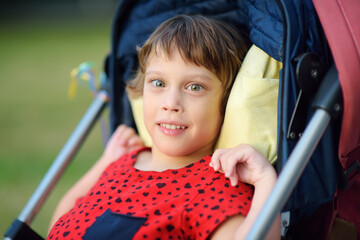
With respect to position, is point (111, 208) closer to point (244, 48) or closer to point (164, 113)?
point (164, 113)

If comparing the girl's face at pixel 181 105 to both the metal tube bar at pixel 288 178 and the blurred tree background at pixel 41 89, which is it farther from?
the blurred tree background at pixel 41 89

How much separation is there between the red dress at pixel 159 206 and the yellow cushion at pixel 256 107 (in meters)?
0.13

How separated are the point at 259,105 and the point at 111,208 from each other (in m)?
0.58

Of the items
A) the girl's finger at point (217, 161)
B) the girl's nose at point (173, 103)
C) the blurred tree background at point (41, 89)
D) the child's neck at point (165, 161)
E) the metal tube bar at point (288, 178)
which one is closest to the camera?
the metal tube bar at point (288, 178)

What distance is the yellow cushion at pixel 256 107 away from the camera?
1.53 meters

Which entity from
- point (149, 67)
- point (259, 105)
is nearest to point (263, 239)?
point (259, 105)

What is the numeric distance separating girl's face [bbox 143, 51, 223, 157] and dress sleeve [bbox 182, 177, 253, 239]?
19cm

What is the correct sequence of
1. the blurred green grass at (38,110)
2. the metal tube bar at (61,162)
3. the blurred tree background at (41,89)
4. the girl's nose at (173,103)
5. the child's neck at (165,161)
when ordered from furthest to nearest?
the blurred tree background at (41,89)
the blurred green grass at (38,110)
the metal tube bar at (61,162)
the child's neck at (165,161)
the girl's nose at (173,103)

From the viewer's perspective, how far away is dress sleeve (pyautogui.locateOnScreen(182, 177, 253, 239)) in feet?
4.41

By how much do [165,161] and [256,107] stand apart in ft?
1.24

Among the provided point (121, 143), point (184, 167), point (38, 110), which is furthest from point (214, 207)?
point (38, 110)

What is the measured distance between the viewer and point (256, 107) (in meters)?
1.55

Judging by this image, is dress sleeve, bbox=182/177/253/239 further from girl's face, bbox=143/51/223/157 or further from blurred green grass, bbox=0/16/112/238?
blurred green grass, bbox=0/16/112/238

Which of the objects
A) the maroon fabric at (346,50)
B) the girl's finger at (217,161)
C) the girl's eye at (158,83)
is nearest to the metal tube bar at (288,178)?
the maroon fabric at (346,50)
